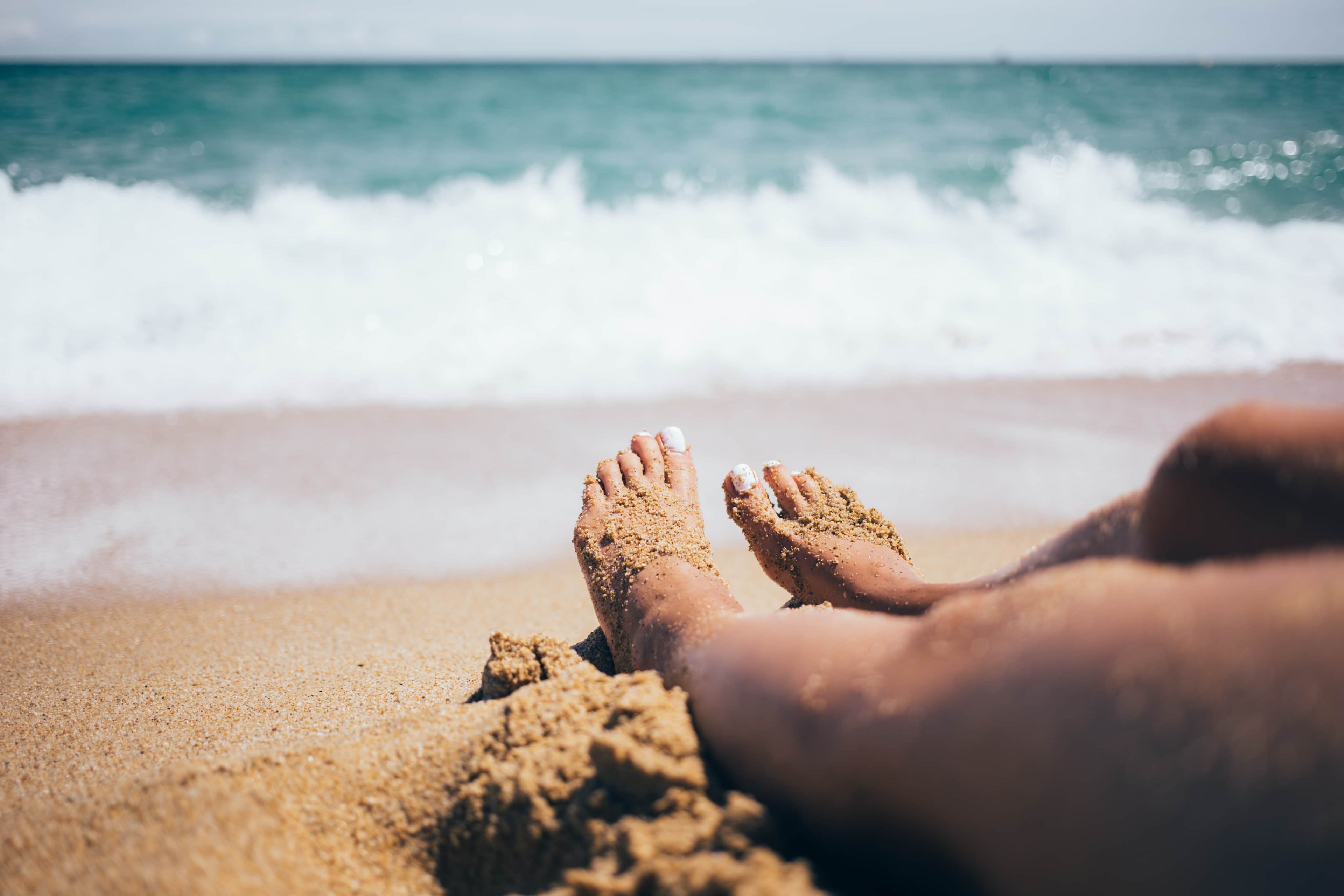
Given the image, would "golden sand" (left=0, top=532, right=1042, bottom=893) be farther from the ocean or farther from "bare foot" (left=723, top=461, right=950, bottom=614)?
the ocean

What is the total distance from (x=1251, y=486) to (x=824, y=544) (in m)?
1.11

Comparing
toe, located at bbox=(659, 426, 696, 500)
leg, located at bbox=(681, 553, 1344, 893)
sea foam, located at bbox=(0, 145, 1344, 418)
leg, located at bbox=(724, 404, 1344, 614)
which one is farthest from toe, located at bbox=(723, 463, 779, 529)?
sea foam, located at bbox=(0, 145, 1344, 418)

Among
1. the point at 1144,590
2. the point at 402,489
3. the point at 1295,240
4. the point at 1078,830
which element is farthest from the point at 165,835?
the point at 1295,240

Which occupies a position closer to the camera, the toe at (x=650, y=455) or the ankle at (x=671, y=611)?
the ankle at (x=671, y=611)

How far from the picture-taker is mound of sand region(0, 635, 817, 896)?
993 millimetres

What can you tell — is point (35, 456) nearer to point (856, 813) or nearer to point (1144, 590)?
point (856, 813)

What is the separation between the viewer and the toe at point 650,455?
217 cm

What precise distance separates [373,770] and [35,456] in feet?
8.14

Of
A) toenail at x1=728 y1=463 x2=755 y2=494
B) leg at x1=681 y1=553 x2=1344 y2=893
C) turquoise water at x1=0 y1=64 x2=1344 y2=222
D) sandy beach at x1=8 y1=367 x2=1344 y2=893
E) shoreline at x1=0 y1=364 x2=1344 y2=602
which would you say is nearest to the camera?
leg at x1=681 y1=553 x2=1344 y2=893

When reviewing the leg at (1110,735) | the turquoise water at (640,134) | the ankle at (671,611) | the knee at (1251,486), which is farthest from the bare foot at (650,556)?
the turquoise water at (640,134)

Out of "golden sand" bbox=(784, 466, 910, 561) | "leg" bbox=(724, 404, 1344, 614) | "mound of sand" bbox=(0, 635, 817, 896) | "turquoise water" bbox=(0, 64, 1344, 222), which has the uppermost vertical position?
"turquoise water" bbox=(0, 64, 1344, 222)

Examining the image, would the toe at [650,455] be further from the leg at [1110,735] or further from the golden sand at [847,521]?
the leg at [1110,735]

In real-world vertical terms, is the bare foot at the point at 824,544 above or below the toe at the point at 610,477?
below

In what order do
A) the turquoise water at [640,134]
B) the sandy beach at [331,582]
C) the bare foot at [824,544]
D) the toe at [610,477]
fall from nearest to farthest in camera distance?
the sandy beach at [331,582]
the bare foot at [824,544]
the toe at [610,477]
the turquoise water at [640,134]
